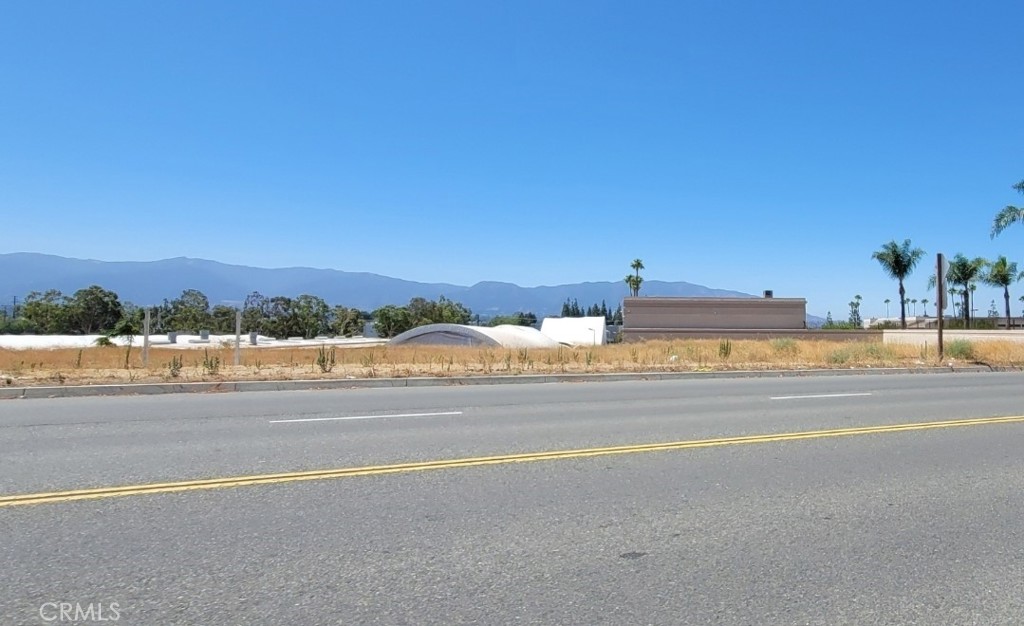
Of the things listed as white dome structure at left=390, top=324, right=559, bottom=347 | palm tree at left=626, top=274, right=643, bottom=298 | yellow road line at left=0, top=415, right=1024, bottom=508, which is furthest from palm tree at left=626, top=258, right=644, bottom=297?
yellow road line at left=0, top=415, right=1024, bottom=508

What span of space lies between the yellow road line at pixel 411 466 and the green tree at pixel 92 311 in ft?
302

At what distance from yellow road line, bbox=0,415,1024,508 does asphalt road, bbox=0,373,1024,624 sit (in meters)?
0.07

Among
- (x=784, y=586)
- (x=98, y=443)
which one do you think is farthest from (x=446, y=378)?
(x=784, y=586)

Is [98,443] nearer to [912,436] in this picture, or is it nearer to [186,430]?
[186,430]

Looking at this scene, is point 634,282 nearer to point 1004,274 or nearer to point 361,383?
point 1004,274

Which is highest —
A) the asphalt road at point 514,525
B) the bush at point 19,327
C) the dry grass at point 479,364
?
the bush at point 19,327

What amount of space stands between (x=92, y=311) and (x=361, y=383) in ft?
284

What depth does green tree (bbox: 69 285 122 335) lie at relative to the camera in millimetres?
86812

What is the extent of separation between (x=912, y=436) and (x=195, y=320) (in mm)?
99567

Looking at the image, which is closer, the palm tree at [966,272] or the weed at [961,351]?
the weed at [961,351]

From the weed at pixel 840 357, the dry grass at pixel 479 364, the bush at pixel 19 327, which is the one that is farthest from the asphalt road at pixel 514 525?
the bush at pixel 19 327

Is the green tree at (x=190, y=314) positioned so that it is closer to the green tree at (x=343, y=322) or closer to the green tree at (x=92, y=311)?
the green tree at (x=92, y=311)

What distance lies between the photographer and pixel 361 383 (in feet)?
52.2

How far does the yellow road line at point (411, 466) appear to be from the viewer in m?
5.82
